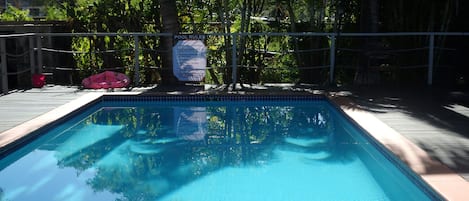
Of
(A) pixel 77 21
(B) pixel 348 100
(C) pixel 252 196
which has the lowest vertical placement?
(C) pixel 252 196

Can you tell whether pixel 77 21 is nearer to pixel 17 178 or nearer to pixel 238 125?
pixel 238 125

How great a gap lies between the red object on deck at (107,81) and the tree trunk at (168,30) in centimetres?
63

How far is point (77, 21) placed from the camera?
8.70m

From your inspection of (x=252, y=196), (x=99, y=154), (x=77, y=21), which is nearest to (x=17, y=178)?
(x=99, y=154)

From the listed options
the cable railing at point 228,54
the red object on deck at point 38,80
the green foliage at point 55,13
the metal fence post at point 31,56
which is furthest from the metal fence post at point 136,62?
the green foliage at point 55,13

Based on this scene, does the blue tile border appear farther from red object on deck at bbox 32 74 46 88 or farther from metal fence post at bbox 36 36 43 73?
metal fence post at bbox 36 36 43 73

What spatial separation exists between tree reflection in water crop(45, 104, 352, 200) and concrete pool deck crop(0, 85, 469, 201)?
372 mm

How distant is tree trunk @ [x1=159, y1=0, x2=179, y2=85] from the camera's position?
778 centimetres

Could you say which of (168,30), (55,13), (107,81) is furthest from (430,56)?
(55,13)

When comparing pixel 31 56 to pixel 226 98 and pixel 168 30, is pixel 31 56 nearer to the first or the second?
pixel 168 30

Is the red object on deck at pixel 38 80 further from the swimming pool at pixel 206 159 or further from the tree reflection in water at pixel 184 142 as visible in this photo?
the tree reflection in water at pixel 184 142

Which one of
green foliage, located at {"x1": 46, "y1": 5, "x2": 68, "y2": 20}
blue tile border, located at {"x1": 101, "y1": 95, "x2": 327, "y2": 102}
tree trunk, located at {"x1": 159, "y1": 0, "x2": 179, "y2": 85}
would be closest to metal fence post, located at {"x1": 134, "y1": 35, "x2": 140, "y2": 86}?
Answer: tree trunk, located at {"x1": 159, "y1": 0, "x2": 179, "y2": 85}

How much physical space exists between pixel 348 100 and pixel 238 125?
5.25ft

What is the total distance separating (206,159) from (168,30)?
12.1 feet
